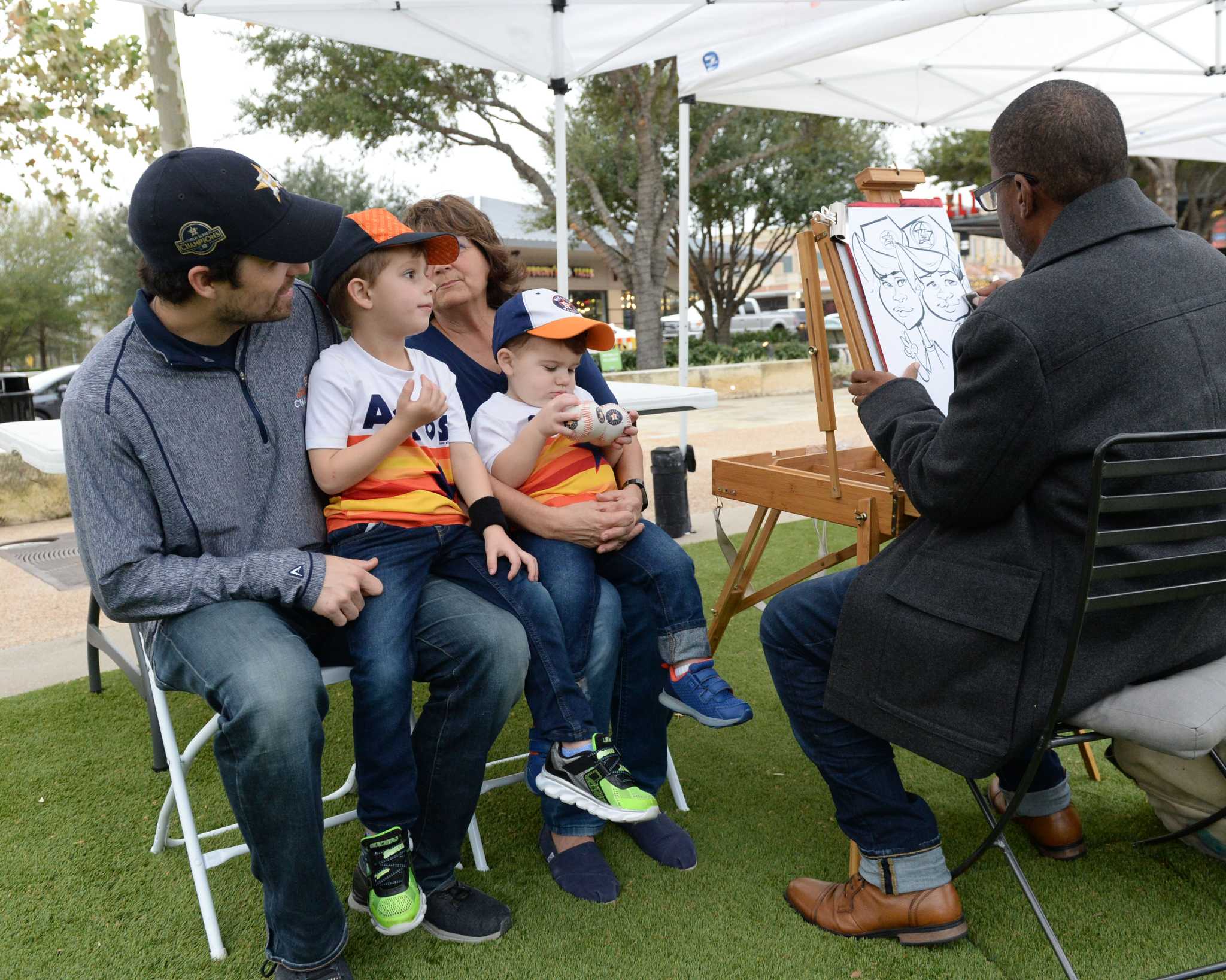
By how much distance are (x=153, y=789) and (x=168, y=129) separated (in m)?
5.05

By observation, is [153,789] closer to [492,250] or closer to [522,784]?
[522,784]

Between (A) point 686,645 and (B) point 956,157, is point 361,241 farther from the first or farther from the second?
(B) point 956,157

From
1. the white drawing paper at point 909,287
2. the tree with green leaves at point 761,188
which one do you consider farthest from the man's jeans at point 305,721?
the tree with green leaves at point 761,188

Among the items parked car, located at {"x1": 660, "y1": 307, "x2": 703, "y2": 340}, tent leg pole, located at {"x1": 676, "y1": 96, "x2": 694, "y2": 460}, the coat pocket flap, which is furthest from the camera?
parked car, located at {"x1": 660, "y1": 307, "x2": 703, "y2": 340}

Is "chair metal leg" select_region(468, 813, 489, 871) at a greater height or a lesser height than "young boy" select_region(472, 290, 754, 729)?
lesser

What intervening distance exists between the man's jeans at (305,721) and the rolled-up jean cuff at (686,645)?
0.42m

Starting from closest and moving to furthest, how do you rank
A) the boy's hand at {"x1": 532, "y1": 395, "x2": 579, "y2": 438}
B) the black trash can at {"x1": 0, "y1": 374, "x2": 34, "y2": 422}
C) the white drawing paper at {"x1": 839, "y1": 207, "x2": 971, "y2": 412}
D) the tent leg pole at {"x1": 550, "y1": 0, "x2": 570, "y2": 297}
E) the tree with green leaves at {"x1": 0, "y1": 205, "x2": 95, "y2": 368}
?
the boy's hand at {"x1": 532, "y1": 395, "x2": 579, "y2": 438} < the white drawing paper at {"x1": 839, "y1": 207, "x2": 971, "y2": 412} < the tent leg pole at {"x1": 550, "y1": 0, "x2": 570, "y2": 297} < the black trash can at {"x1": 0, "y1": 374, "x2": 34, "y2": 422} < the tree with green leaves at {"x1": 0, "y1": 205, "x2": 95, "y2": 368}

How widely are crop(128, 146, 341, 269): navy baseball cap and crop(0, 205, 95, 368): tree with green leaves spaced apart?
31484 millimetres

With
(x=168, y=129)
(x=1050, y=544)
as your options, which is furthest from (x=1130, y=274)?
(x=168, y=129)

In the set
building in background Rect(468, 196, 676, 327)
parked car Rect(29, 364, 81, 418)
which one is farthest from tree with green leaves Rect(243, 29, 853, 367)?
building in background Rect(468, 196, 676, 327)

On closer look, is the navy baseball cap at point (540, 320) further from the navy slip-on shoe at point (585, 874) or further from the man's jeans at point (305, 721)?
the navy slip-on shoe at point (585, 874)

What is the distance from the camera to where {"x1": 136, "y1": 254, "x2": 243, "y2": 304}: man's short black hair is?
1871 mm

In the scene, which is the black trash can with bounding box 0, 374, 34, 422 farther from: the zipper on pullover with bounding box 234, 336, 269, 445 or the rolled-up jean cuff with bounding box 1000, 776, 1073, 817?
the rolled-up jean cuff with bounding box 1000, 776, 1073, 817

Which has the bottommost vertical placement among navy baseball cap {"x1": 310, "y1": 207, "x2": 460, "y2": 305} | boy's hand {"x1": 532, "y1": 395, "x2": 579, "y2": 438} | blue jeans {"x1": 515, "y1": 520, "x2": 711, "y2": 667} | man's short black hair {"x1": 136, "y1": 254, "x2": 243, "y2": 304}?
blue jeans {"x1": 515, "y1": 520, "x2": 711, "y2": 667}
